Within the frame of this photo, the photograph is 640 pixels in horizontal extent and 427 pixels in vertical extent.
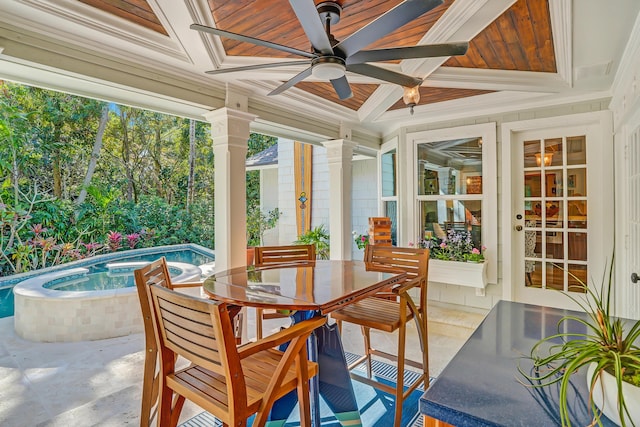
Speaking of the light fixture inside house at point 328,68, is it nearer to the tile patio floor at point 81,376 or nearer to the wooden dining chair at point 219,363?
the wooden dining chair at point 219,363

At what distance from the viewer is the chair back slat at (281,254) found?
2.85 m

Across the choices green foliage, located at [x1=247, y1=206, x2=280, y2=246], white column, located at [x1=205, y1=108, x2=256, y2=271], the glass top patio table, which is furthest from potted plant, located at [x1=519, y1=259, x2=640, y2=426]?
green foliage, located at [x1=247, y1=206, x2=280, y2=246]

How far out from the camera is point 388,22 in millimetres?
1521

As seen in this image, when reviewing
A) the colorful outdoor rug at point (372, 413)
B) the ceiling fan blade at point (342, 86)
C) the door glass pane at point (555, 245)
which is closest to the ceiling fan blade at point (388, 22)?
the ceiling fan blade at point (342, 86)

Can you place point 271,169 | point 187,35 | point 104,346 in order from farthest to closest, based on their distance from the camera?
point 271,169, point 104,346, point 187,35

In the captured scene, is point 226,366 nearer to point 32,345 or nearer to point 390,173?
point 32,345

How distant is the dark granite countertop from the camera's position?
68 centimetres

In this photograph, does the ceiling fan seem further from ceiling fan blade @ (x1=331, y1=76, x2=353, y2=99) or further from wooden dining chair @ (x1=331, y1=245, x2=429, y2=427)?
wooden dining chair @ (x1=331, y1=245, x2=429, y2=427)

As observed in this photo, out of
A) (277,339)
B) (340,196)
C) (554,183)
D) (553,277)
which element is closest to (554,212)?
(554,183)

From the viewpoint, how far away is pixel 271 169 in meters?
8.84

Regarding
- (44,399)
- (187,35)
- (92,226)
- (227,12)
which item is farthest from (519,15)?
(92,226)

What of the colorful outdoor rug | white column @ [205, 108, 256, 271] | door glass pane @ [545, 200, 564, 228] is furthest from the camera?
door glass pane @ [545, 200, 564, 228]

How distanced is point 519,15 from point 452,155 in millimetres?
2371

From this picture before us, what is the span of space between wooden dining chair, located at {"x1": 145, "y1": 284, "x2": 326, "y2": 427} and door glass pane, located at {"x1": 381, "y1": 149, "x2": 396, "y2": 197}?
3.88 m
